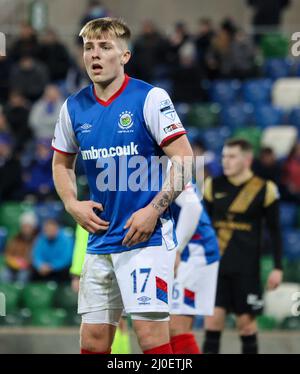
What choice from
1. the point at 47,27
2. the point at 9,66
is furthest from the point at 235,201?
the point at 47,27

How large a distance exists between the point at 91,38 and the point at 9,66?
31.3 feet

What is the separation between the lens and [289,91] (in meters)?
13.8

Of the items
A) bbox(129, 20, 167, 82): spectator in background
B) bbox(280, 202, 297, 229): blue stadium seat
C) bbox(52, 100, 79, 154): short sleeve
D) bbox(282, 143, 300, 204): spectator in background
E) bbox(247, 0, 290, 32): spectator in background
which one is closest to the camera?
bbox(52, 100, 79, 154): short sleeve

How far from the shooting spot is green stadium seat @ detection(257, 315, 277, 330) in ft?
32.8

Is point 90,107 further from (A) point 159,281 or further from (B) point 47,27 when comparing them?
(B) point 47,27

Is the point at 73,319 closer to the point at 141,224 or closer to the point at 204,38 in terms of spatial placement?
the point at 141,224

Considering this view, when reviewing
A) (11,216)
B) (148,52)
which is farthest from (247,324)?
(148,52)

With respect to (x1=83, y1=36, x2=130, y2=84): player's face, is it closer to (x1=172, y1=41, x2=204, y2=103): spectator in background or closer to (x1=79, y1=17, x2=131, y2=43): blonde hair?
(x1=79, y1=17, x2=131, y2=43): blonde hair

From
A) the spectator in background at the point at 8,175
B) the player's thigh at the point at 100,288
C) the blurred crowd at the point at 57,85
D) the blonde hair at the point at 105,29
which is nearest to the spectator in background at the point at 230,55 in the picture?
the blurred crowd at the point at 57,85

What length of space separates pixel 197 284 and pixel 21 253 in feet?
15.3

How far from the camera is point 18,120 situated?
13.4 metres

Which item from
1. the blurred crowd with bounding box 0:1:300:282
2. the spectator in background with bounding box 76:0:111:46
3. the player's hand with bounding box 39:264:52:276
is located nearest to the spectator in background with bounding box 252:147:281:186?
the blurred crowd with bounding box 0:1:300:282

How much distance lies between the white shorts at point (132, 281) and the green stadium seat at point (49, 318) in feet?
17.0

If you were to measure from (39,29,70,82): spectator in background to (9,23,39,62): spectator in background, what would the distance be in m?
0.11
